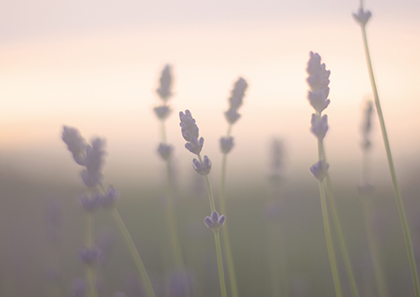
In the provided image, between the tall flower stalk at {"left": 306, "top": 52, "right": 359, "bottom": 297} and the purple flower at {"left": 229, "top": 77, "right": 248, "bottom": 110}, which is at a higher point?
the purple flower at {"left": 229, "top": 77, "right": 248, "bottom": 110}

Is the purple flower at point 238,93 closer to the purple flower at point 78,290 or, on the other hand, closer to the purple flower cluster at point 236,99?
the purple flower cluster at point 236,99

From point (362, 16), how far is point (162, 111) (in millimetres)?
1391

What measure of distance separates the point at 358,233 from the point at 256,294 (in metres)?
1.88

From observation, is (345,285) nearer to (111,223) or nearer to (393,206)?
(393,206)

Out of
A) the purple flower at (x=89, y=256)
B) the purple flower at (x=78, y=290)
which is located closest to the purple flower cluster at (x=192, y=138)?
the purple flower at (x=89, y=256)

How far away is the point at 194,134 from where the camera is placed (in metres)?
1.54

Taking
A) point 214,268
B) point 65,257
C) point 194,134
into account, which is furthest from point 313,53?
point 65,257

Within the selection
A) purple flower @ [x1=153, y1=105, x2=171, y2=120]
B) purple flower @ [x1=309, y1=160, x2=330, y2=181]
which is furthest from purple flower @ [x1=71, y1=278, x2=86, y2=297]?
purple flower @ [x1=309, y1=160, x2=330, y2=181]

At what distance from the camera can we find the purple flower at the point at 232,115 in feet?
6.61

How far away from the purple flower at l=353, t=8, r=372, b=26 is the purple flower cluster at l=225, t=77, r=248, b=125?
0.64 meters

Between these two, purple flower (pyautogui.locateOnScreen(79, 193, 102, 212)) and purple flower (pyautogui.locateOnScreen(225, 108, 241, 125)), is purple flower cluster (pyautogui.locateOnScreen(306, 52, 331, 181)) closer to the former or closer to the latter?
purple flower (pyautogui.locateOnScreen(225, 108, 241, 125))

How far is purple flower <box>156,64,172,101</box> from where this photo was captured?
2562 millimetres

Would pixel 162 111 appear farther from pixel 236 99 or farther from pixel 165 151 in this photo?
pixel 236 99

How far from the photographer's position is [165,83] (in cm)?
256
